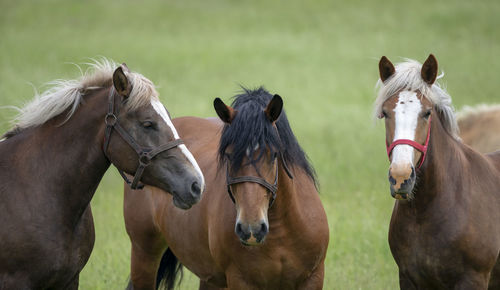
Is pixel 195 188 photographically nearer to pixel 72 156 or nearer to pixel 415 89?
pixel 72 156

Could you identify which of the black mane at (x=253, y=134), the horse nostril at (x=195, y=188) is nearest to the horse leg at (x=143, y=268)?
the black mane at (x=253, y=134)

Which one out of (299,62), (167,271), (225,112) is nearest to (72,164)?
(225,112)

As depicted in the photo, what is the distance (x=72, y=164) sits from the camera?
14.3 feet

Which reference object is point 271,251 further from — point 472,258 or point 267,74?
point 267,74

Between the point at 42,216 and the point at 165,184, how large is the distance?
897mm

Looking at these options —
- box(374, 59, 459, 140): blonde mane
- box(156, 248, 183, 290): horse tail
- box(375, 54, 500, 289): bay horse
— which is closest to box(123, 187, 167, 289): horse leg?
box(156, 248, 183, 290): horse tail

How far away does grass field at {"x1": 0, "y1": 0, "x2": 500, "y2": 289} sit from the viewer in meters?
8.73

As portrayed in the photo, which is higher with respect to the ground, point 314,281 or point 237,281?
point 314,281

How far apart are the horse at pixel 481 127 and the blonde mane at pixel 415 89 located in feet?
13.4

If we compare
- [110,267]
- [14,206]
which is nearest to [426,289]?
[14,206]

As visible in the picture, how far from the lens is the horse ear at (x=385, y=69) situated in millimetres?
4797

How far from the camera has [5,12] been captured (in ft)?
84.4

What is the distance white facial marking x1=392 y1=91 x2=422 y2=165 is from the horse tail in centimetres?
298

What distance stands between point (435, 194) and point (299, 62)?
17.0 m
